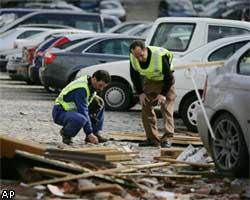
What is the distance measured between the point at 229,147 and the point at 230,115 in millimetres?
349

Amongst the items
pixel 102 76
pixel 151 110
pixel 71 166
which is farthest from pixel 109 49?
pixel 71 166

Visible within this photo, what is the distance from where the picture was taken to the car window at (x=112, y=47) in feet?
68.6

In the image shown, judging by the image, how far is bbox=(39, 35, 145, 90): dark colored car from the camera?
20.5 meters

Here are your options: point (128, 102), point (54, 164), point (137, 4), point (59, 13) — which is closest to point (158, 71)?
point (54, 164)

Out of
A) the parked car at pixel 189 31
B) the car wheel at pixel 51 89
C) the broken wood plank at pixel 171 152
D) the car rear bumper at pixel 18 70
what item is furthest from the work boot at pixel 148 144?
the car rear bumper at pixel 18 70

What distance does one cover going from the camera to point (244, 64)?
1016 cm

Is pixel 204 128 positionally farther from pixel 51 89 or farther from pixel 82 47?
pixel 51 89

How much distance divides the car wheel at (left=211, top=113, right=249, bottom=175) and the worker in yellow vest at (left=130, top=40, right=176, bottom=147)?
244 cm

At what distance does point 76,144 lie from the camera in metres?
12.3

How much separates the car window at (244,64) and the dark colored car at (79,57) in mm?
10264

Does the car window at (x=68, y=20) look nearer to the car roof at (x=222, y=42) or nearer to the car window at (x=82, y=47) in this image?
the car window at (x=82, y=47)

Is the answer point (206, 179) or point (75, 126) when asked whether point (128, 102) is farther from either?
point (206, 179)

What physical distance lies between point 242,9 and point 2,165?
1408 inches

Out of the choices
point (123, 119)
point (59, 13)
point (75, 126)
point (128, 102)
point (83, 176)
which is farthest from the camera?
point (59, 13)
